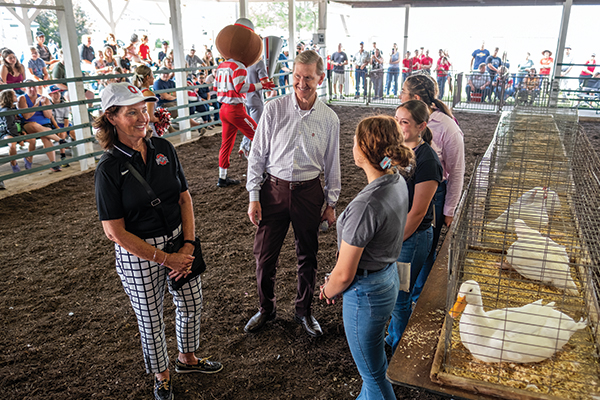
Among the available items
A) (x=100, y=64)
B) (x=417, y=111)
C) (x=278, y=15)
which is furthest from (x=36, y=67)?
(x=278, y=15)

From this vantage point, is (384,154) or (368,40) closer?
(384,154)

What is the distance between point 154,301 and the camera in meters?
2.59

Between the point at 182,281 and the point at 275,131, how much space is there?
118 centimetres

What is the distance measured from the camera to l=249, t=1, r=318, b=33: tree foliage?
3128 centimetres

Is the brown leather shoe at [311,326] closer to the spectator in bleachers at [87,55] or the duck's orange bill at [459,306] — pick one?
the duck's orange bill at [459,306]

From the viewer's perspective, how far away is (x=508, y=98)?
15031 mm

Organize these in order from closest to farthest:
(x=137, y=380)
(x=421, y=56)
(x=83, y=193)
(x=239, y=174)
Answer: (x=137, y=380)
(x=83, y=193)
(x=239, y=174)
(x=421, y=56)

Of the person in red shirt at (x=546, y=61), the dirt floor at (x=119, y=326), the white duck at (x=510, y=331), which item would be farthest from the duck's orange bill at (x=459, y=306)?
the person in red shirt at (x=546, y=61)

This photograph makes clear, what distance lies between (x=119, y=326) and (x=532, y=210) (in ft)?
10.9

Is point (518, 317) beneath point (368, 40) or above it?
beneath

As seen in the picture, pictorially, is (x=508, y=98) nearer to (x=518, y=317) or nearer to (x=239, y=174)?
(x=239, y=174)

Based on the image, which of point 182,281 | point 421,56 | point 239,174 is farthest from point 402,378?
point 421,56

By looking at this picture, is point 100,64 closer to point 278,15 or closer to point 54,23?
point 54,23

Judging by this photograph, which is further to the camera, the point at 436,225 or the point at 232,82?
the point at 232,82
